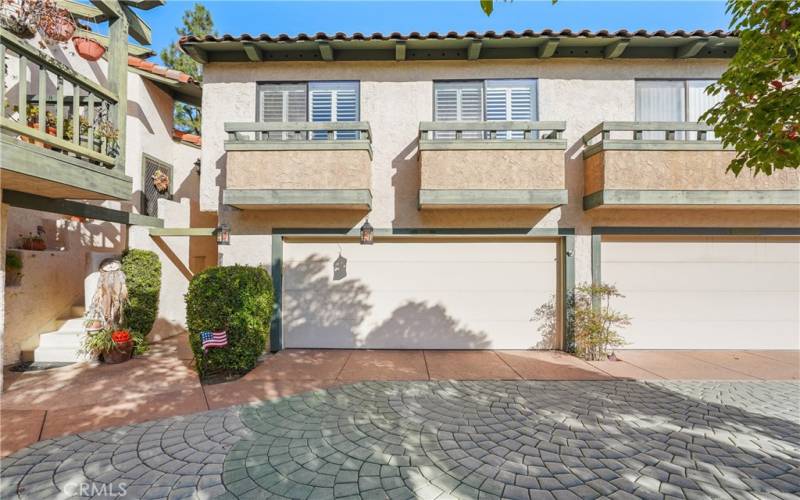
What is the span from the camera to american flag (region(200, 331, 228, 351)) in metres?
5.04

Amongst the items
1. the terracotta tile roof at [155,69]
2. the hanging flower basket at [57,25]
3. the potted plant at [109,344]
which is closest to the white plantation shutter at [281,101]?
the terracotta tile roof at [155,69]

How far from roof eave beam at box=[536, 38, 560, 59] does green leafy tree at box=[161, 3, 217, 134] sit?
55.6ft

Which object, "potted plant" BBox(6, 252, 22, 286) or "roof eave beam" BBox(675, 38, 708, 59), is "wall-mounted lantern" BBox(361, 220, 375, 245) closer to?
"potted plant" BBox(6, 252, 22, 286)

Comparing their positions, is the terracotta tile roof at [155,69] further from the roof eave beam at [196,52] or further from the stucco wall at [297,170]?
the stucco wall at [297,170]

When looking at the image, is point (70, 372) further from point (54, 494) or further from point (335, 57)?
point (335, 57)

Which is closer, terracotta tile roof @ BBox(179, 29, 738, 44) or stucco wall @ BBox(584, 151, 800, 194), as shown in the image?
stucco wall @ BBox(584, 151, 800, 194)

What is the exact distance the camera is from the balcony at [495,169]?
6.18 metres

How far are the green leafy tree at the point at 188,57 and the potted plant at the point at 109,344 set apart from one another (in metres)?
14.1

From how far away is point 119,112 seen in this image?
19.2ft

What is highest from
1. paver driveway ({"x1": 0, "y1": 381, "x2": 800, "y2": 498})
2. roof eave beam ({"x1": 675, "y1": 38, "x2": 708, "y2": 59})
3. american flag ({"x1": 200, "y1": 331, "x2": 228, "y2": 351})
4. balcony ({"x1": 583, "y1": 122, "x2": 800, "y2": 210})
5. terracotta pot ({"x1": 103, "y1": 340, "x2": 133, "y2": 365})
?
roof eave beam ({"x1": 675, "y1": 38, "x2": 708, "y2": 59})

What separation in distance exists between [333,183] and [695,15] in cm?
833

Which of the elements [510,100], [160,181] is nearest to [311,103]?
[510,100]

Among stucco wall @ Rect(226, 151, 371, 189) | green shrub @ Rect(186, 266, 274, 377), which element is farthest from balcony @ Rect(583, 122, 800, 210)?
green shrub @ Rect(186, 266, 274, 377)

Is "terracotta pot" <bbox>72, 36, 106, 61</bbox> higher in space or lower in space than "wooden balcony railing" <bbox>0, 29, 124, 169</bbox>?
higher
